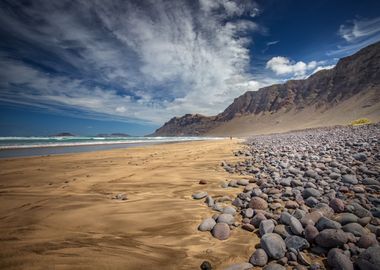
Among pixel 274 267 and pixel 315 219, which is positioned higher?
pixel 315 219

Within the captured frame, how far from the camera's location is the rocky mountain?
60306 millimetres

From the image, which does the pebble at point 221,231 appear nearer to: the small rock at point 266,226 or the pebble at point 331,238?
the small rock at point 266,226

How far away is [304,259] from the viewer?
6.32 ft

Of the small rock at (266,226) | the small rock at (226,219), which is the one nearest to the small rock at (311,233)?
the small rock at (266,226)

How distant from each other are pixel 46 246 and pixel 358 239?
356cm

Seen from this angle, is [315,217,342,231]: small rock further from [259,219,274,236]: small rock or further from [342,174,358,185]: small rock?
[342,174,358,185]: small rock

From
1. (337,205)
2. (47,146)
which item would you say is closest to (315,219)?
(337,205)

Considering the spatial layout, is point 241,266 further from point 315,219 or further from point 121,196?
point 121,196

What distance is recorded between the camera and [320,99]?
85.1 m

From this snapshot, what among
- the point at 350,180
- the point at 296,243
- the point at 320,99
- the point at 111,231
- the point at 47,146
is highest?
the point at 320,99

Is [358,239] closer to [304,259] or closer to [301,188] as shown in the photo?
[304,259]

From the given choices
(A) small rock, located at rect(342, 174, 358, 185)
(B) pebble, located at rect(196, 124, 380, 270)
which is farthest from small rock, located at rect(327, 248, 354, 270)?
(A) small rock, located at rect(342, 174, 358, 185)

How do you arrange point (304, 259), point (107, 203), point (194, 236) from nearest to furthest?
point (304, 259) < point (194, 236) < point (107, 203)

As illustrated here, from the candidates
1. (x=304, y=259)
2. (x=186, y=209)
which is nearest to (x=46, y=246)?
(x=186, y=209)
